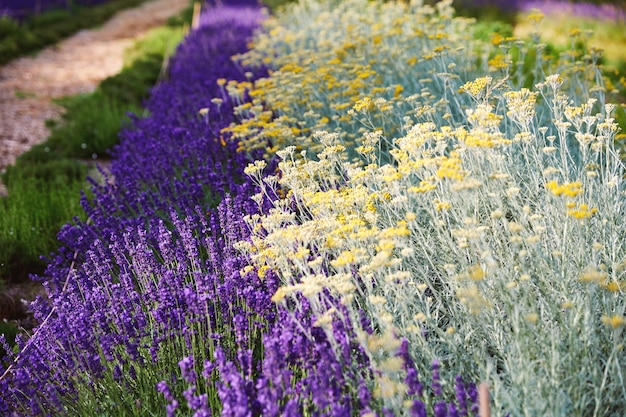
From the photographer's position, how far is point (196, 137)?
4801mm

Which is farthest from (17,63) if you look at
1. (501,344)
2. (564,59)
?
(501,344)

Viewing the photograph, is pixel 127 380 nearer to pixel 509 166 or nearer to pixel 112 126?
pixel 509 166

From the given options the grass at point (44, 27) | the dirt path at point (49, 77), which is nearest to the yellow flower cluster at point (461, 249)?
the dirt path at point (49, 77)

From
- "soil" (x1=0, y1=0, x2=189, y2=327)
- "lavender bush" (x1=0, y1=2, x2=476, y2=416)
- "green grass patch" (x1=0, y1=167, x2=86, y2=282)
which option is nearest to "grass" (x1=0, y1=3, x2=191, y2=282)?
"green grass patch" (x1=0, y1=167, x2=86, y2=282)

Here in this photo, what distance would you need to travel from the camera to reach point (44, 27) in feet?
45.6

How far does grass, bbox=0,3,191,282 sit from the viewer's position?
4.04m

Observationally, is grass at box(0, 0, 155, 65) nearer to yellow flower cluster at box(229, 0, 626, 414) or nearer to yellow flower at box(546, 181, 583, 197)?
yellow flower cluster at box(229, 0, 626, 414)

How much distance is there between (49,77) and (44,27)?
4.66 metres

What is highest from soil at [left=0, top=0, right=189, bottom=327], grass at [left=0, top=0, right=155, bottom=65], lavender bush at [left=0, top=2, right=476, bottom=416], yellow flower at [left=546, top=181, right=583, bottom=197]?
yellow flower at [left=546, top=181, right=583, bottom=197]

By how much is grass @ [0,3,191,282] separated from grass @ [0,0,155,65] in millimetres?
3020

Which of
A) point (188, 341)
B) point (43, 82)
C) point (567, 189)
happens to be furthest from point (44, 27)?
point (567, 189)

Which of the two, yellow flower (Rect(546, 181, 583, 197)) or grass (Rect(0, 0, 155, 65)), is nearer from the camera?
yellow flower (Rect(546, 181, 583, 197))

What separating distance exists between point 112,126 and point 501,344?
488cm

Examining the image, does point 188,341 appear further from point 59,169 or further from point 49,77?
point 49,77
